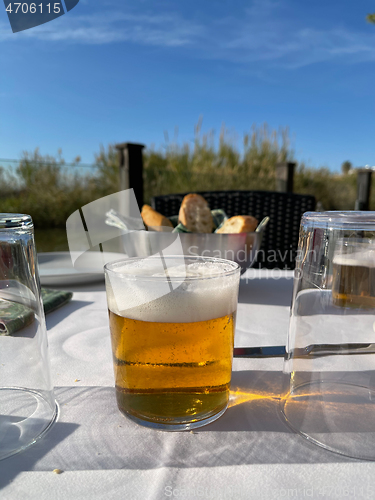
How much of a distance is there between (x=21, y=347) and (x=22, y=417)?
0.09 meters

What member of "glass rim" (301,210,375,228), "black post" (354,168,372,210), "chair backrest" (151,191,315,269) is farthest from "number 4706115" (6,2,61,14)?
"black post" (354,168,372,210)

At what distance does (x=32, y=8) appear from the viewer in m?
0.82

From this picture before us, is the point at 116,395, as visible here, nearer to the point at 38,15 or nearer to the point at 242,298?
the point at 242,298

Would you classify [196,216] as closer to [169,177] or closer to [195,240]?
[195,240]

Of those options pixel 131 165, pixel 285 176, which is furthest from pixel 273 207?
pixel 285 176

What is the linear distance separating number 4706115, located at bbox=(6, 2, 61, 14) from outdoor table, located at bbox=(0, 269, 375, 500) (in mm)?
747

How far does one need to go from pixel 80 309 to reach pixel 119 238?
219 mm

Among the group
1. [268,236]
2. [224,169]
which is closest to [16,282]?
[268,236]

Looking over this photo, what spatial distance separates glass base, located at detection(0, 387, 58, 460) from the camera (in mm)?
353

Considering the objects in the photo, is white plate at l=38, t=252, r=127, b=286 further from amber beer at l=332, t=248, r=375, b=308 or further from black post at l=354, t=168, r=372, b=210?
black post at l=354, t=168, r=372, b=210

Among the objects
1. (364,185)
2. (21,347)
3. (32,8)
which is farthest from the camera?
(364,185)

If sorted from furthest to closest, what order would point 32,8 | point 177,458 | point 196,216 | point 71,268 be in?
1. point 71,268
2. point 196,216
3. point 32,8
4. point 177,458

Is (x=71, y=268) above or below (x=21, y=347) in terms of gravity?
below

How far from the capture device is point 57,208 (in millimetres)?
5121
